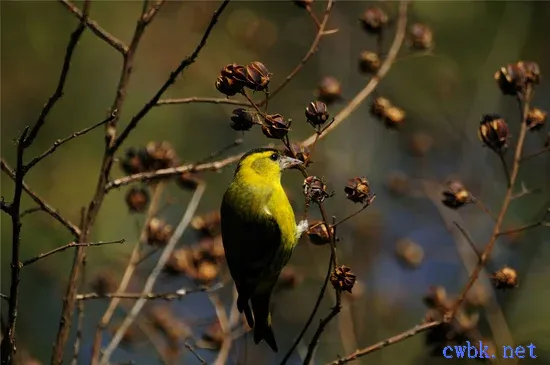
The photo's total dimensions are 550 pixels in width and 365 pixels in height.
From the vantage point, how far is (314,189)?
7.09 feet

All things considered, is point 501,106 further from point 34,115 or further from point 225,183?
point 34,115

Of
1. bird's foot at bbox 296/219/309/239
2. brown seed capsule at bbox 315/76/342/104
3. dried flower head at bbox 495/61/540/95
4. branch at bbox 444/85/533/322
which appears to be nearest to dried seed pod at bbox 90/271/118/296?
bird's foot at bbox 296/219/309/239

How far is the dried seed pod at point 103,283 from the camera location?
10.9 ft

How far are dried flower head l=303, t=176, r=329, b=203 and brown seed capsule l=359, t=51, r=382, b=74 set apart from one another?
0.81 meters

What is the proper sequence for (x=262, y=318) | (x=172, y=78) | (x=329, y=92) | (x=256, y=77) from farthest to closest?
(x=262, y=318) → (x=329, y=92) → (x=256, y=77) → (x=172, y=78)

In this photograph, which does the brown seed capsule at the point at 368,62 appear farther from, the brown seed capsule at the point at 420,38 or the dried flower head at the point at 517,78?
the dried flower head at the point at 517,78

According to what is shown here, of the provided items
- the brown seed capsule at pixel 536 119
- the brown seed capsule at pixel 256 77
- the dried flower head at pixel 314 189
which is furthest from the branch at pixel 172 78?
the brown seed capsule at pixel 536 119

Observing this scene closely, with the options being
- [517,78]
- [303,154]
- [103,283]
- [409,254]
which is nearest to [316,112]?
[303,154]

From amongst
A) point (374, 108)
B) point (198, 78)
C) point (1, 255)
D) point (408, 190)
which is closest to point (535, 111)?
point (374, 108)

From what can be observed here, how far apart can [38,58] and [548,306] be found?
16.7 feet

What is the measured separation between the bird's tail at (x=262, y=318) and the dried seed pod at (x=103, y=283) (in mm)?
693

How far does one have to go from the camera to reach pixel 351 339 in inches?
134

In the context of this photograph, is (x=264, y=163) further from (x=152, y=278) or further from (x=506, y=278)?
(x=506, y=278)

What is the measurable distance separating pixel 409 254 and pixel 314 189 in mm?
1756
